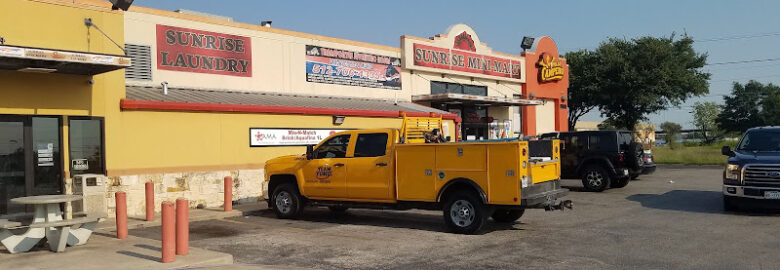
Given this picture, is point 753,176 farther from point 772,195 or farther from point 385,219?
point 385,219

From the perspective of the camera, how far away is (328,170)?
12430mm

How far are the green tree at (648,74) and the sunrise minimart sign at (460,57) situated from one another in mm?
13730

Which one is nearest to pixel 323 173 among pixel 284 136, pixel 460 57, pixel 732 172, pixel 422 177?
pixel 422 177

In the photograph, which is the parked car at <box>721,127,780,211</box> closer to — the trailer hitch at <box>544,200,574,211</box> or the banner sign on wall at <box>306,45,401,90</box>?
the trailer hitch at <box>544,200,574,211</box>

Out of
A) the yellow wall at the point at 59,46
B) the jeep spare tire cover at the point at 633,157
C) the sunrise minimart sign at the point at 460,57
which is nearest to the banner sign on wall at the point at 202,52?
the yellow wall at the point at 59,46

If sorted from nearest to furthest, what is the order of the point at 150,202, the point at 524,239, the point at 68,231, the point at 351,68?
the point at 68,231, the point at 524,239, the point at 150,202, the point at 351,68

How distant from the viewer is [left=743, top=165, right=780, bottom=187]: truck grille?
1198 cm

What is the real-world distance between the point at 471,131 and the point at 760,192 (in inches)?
629

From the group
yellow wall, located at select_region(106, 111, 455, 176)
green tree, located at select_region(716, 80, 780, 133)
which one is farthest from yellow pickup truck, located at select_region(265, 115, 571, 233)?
green tree, located at select_region(716, 80, 780, 133)

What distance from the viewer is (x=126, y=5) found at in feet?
39.1

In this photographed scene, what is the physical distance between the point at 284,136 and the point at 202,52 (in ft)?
11.5

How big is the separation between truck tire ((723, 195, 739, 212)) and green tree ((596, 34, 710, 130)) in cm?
2826

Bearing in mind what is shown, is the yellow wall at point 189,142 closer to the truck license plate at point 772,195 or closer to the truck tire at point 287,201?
the truck tire at point 287,201

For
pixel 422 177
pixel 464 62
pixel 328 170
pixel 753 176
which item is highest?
pixel 464 62
